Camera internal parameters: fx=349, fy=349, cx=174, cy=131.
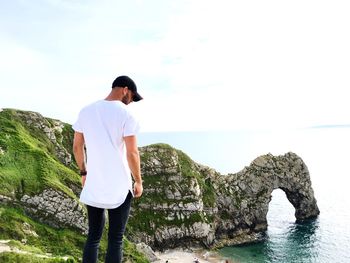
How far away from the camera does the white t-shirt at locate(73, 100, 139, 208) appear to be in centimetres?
709

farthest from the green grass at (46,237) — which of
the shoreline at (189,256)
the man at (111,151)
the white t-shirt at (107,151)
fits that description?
the white t-shirt at (107,151)

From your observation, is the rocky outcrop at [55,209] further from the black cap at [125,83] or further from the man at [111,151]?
the black cap at [125,83]

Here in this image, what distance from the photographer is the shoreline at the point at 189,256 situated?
66.2m

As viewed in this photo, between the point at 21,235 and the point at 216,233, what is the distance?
50.7 metres

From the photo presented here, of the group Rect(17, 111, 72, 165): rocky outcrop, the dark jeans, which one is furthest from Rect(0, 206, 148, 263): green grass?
the dark jeans

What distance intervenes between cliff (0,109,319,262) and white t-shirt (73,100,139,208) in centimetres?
3442

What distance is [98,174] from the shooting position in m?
7.14

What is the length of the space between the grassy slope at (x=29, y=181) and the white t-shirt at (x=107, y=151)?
1232 inches

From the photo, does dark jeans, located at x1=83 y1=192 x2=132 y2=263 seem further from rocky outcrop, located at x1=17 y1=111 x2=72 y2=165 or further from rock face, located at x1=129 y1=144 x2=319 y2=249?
rocky outcrop, located at x1=17 y1=111 x2=72 y2=165

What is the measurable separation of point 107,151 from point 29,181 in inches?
1917

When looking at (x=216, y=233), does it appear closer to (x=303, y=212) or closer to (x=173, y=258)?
(x=173, y=258)

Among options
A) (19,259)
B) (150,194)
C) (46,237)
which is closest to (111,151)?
(19,259)

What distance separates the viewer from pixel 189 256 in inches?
Result: 2709

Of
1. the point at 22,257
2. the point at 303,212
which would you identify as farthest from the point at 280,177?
the point at 22,257
